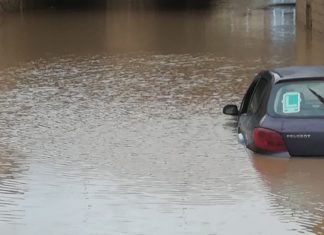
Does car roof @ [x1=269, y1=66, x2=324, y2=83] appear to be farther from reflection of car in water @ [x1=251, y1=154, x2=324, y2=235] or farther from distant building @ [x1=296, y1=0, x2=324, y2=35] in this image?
distant building @ [x1=296, y1=0, x2=324, y2=35]

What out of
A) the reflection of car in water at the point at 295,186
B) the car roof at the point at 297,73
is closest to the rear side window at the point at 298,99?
the car roof at the point at 297,73

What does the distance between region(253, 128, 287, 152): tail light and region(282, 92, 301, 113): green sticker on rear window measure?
0.35m

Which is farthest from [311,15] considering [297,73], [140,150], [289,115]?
[289,115]

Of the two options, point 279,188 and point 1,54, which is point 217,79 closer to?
point 1,54

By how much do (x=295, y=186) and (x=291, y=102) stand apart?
0.94 metres

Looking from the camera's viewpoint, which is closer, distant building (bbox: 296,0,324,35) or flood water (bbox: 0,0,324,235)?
flood water (bbox: 0,0,324,235)

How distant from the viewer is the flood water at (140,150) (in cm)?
786

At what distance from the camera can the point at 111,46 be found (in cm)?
3117

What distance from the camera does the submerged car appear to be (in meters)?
8.83

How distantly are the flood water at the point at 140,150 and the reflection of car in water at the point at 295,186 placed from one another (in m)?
0.01

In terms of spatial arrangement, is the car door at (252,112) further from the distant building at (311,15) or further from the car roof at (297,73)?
the distant building at (311,15)

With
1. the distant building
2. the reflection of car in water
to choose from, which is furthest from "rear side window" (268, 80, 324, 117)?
the distant building

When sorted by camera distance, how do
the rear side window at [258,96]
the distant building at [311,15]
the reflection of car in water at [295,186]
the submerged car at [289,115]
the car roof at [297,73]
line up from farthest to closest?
the distant building at [311,15] → the rear side window at [258,96] → the car roof at [297,73] → the submerged car at [289,115] → the reflection of car in water at [295,186]

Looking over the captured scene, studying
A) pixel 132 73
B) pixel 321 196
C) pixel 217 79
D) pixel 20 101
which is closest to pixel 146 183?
pixel 321 196
